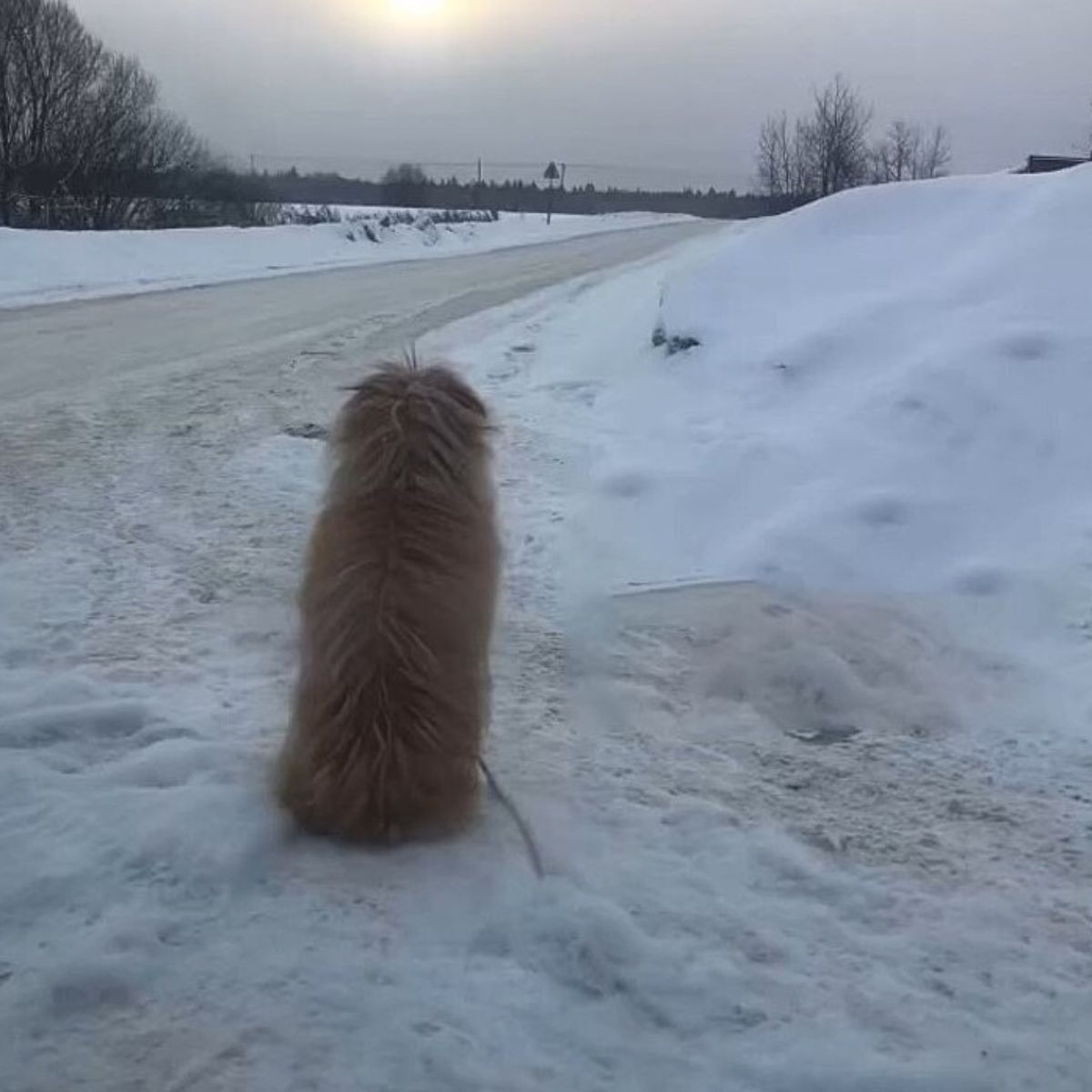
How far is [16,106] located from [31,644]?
3442cm

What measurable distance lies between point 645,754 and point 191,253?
80.3 ft

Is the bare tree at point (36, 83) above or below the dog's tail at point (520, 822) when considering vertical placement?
above

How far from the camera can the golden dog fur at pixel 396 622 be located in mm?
3451

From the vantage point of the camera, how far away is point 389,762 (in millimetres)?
3475

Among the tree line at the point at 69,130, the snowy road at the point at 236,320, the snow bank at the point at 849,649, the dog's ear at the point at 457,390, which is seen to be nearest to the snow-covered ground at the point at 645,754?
the snow bank at the point at 849,649

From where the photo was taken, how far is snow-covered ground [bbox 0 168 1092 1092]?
2840 mm

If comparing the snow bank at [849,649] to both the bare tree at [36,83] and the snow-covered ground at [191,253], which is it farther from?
the bare tree at [36,83]

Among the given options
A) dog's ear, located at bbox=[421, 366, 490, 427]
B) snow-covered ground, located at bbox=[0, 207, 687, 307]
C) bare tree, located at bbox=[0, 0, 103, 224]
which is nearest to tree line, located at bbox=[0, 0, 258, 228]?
bare tree, located at bbox=[0, 0, 103, 224]

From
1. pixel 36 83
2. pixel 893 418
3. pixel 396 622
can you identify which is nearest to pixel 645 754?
pixel 396 622

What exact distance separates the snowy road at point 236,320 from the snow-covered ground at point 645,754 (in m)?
2.34

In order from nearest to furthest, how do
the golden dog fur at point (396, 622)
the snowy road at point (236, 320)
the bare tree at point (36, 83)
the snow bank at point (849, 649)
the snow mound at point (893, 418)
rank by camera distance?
the snow bank at point (849, 649) < the golden dog fur at point (396, 622) < the snow mound at point (893, 418) < the snowy road at point (236, 320) < the bare tree at point (36, 83)

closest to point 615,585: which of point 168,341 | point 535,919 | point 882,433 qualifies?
point 882,433

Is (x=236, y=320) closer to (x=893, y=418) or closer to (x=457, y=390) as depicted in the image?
(x=893, y=418)

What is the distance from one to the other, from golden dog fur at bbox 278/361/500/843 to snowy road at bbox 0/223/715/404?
6.98 m
